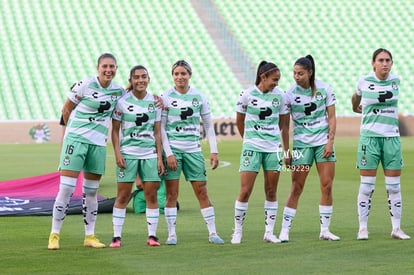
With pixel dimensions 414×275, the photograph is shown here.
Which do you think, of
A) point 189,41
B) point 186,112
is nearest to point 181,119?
point 186,112

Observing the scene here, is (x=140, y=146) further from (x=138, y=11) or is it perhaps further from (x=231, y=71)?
(x=138, y=11)

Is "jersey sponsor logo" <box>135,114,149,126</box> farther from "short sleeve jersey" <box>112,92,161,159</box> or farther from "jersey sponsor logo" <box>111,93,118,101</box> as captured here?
"jersey sponsor logo" <box>111,93,118,101</box>

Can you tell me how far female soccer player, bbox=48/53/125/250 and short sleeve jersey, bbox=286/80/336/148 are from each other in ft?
6.18

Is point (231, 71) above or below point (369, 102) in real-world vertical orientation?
below

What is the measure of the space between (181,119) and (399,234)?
100 inches

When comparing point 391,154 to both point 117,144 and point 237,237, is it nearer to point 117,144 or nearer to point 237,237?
point 237,237

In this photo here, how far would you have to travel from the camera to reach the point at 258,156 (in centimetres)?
1027

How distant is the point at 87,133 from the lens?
388 inches

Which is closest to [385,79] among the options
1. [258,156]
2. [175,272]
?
[258,156]

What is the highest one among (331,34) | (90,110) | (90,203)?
(90,110)

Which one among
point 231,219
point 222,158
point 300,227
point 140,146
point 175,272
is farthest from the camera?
point 222,158

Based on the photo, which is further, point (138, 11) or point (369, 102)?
point (138, 11)

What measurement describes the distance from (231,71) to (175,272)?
110ft

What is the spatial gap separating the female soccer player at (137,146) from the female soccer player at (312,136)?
140cm
